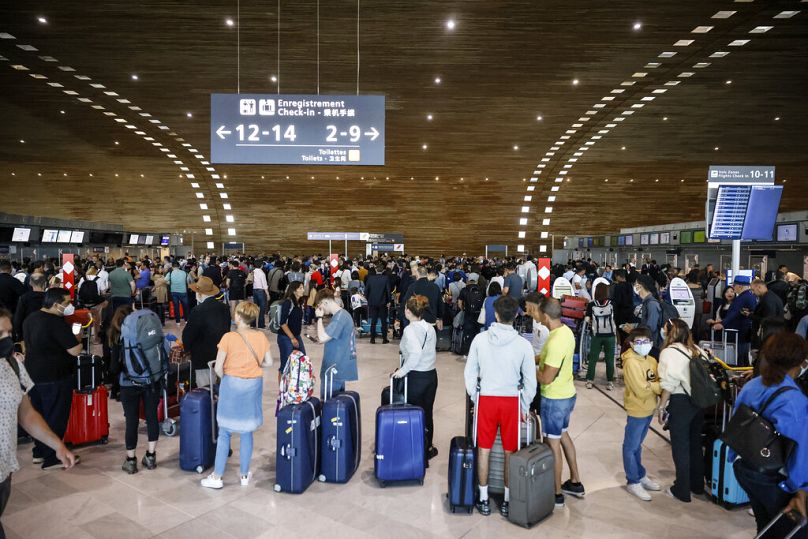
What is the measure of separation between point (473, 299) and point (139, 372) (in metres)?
5.86

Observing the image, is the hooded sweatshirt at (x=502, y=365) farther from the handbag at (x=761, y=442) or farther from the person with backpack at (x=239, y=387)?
the person with backpack at (x=239, y=387)

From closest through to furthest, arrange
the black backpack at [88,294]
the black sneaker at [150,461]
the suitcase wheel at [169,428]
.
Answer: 1. the black sneaker at [150,461]
2. the suitcase wheel at [169,428]
3. the black backpack at [88,294]

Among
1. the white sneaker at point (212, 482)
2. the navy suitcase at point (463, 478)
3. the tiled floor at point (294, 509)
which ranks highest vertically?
the navy suitcase at point (463, 478)

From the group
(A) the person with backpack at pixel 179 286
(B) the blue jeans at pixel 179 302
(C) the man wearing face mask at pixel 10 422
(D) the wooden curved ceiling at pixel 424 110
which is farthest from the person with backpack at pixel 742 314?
(B) the blue jeans at pixel 179 302

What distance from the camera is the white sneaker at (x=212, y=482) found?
4.33 metres

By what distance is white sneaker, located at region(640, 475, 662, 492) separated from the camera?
14.5 ft

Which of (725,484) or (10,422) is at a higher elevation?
(10,422)

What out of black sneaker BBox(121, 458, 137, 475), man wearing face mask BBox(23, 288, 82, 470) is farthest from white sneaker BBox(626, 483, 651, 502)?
man wearing face mask BBox(23, 288, 82, 470)

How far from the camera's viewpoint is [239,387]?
419 centimetres

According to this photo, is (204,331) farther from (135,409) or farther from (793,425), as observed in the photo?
(793,425)

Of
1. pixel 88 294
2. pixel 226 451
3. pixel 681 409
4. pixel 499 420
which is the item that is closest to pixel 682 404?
pixel 681 409

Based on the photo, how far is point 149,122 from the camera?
69.3 ft

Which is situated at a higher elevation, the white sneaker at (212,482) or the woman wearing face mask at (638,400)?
the woman wearing face mask at (638,400)

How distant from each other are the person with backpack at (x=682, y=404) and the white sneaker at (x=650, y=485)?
0.13 metres
